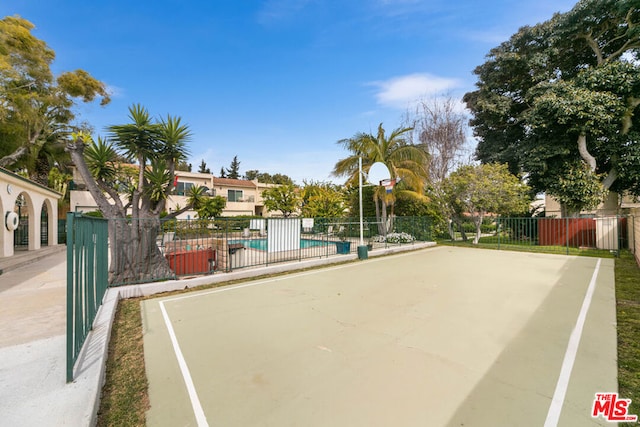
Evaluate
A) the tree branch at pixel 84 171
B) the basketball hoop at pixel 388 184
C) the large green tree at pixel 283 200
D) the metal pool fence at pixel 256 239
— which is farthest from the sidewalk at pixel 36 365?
the large green tree at pixel 283 200

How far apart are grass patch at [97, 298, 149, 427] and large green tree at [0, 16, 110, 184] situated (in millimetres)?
13902

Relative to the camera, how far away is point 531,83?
18.9 m

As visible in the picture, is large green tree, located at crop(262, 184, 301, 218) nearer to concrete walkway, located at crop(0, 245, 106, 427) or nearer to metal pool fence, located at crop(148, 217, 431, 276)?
metal pool fence, located at crop(148, 217, 431, 276)

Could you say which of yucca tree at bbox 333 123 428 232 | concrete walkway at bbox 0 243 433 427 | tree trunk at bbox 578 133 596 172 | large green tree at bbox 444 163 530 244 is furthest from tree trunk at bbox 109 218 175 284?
tree trunk at bbox 578 133 596 172

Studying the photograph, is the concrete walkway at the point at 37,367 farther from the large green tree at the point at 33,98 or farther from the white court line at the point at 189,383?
the large green tree at the point at 33,98

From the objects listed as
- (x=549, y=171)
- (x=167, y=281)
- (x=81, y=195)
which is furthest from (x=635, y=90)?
(x=81, y=195)

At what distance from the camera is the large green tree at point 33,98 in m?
14.0

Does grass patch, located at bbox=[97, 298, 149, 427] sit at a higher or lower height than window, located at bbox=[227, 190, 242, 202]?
lower

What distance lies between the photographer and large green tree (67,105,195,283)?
6379mm

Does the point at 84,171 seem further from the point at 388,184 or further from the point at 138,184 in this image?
the point at 388,184

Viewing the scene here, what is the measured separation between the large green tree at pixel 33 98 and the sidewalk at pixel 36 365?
37.1ft

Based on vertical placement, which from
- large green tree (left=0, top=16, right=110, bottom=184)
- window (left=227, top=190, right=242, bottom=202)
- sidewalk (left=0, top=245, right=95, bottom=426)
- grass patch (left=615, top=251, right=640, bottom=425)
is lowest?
grass patch (left=615, top=251, right=640, bottom=425)

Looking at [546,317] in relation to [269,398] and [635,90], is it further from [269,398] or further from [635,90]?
[635,90]

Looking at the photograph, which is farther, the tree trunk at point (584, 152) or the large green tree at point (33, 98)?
the tree trunk at point (584, 152)
